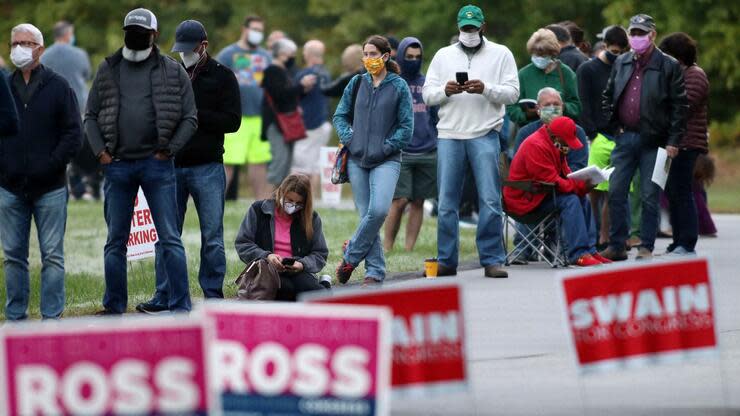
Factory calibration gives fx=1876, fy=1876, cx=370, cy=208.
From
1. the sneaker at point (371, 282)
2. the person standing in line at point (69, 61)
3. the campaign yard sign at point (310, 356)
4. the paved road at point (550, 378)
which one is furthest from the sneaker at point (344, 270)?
the person standing in line at point (69, 61)

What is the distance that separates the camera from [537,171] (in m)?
15.0

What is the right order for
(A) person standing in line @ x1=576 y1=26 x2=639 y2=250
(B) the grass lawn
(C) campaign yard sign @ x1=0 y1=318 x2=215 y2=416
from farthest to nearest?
(A) person standing in line @ x1=576 y1=26 x2=639 y2=250, (B) the grass lawn, (C) campaign yard sign @ x1=0 y1=318 x2=215 y2=416

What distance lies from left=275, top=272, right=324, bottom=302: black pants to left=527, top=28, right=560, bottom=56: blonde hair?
4248mm

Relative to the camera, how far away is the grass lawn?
13516 millimetres

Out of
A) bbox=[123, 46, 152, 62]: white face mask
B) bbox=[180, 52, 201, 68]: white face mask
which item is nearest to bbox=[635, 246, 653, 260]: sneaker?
bbox=[180, 52, 201, 68]: white face mask

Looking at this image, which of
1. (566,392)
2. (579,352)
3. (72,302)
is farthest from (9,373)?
(72,302)

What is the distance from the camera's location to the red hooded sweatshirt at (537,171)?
14914mm

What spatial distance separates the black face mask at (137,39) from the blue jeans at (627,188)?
5.23 meters

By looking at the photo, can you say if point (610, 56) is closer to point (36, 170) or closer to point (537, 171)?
point (537, 171)

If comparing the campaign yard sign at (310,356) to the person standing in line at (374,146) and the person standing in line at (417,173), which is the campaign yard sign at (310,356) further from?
the person standing in line at (417,173)

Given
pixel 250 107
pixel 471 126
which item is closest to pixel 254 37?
pixel 250 107

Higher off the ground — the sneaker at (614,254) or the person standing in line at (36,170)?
the person standing in line at (36,170)

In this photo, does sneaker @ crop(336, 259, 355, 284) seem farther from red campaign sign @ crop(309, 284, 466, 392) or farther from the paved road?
red campaign sign @ crop(309, 284, 466, 392)

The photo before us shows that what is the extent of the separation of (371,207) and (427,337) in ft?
20.7
